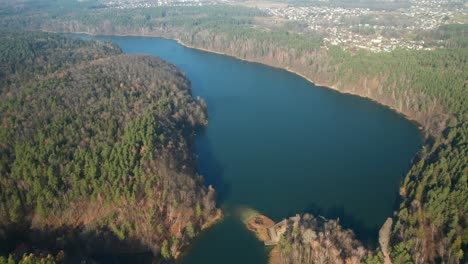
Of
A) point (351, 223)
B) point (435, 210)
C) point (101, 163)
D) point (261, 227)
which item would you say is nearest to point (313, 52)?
point (351, 223)

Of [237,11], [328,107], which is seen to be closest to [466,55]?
[328,107]

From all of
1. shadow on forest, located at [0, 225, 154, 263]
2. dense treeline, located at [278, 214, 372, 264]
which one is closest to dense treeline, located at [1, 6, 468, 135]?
dense treeline, located at [278, 214, 372, 264]

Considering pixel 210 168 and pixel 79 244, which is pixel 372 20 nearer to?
pixel 210 168

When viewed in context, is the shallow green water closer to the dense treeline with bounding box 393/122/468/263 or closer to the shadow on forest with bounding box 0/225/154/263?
the dense treeline with bounding box 393/122/468/263

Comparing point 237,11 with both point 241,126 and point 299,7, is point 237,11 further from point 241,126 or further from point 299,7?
point 241,126

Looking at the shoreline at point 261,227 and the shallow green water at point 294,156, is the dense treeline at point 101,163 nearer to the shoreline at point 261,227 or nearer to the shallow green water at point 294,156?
the shallow green water at point 294,156

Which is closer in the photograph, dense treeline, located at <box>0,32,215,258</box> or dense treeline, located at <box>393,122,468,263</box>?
dense treeline, located at <box>393,122,468,263</box>
